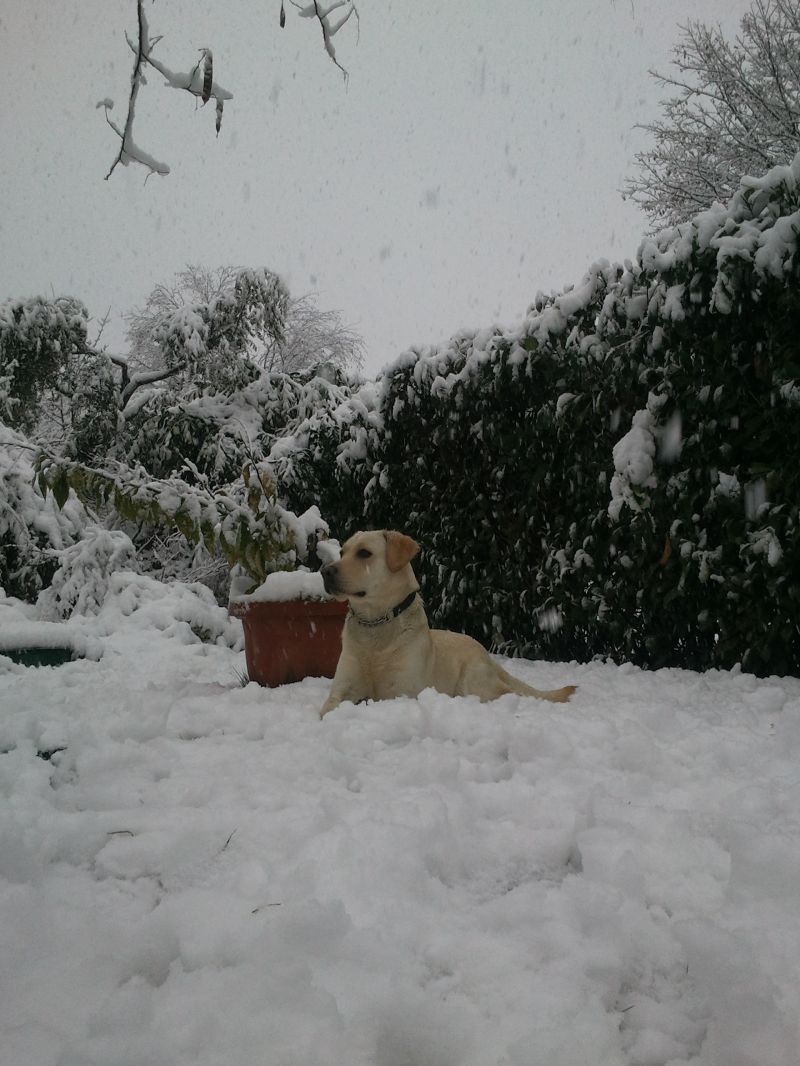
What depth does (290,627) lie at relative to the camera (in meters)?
4.25

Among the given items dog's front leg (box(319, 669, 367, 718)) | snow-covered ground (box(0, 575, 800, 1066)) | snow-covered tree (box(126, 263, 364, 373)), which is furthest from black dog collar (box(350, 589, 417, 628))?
snow-covered tree (box(126, 263, 364, 373))

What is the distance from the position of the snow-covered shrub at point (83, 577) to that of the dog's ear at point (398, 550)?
4.65 m

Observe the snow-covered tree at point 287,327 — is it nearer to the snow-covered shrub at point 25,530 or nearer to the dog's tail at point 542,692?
the snow-covered shrub at point 25,530

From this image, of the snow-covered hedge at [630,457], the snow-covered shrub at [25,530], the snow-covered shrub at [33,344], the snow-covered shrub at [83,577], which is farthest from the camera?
the snow-covered shrub at [33,344]

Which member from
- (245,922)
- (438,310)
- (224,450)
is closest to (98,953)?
(245,922)

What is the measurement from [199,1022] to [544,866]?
→ 0.82 meters

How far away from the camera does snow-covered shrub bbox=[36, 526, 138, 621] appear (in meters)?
7.08

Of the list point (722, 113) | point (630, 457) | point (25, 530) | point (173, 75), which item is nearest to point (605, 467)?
point (630, 457)

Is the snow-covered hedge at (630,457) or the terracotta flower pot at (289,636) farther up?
the snow-covered hedge at (630,457)

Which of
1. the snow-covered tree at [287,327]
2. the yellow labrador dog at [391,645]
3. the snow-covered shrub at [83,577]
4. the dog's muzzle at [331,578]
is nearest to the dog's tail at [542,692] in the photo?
the yellow labrador dog at [391,645]

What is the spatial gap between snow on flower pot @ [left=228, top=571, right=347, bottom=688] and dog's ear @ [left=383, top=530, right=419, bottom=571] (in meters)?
0.82

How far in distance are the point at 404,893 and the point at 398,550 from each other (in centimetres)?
224

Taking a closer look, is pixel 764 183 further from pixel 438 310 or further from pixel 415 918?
pixel 438 310

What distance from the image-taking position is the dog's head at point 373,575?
3451 millimetres
